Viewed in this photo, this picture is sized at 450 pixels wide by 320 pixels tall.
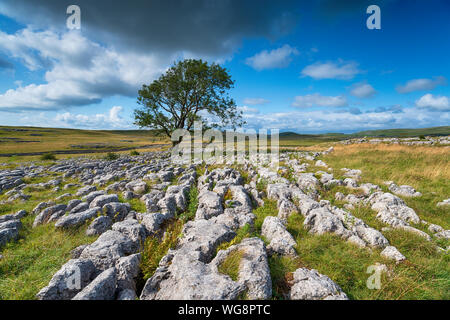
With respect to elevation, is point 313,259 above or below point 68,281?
below

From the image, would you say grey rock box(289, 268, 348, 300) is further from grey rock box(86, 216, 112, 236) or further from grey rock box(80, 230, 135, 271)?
grey rock box(86, 216, 112, 236)

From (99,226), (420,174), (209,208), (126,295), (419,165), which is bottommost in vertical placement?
(126,295)

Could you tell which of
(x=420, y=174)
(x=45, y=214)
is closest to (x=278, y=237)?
(x=45, y=214)

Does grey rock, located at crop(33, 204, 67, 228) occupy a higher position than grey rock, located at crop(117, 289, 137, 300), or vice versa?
grey rock, located at crop(33, 204, 67, 228)

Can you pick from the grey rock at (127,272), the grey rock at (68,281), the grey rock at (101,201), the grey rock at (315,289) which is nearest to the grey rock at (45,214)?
the grey rock at (101,201)

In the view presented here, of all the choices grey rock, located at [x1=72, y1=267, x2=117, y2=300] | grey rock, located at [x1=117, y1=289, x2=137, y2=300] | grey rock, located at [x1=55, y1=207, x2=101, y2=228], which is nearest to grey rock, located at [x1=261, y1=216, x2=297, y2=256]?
grey rock, located at [x1=117, y1=289, x2=137, y2=300]

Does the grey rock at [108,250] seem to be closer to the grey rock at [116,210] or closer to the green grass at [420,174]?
the grey rock at [116,210]

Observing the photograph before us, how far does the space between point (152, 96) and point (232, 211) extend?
1013 inches

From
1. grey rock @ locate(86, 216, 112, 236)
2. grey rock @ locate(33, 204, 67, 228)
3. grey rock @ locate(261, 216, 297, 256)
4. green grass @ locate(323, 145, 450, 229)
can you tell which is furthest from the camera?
green grass @ locate(323, 145, 450, 229)

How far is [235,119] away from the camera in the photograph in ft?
98.9

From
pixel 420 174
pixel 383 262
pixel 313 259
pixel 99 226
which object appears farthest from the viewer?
pixel 420 174

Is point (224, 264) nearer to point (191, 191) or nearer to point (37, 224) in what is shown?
point (191, 191)

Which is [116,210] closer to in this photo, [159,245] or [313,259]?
[159,245]

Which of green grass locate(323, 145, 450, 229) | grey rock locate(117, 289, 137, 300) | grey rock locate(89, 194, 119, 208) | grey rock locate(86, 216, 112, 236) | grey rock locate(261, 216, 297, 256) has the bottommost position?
grey rock locate(117, 289, 137, 300)
